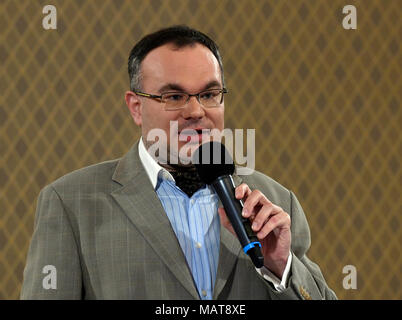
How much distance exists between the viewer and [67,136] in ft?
5.80

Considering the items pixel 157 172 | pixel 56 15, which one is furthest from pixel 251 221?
pixel 56 15

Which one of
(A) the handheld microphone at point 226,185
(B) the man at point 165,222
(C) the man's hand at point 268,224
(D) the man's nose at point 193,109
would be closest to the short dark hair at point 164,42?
(B) the man at point 165,222

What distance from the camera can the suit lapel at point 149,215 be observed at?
86 centimetres

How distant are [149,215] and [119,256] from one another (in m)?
0.08

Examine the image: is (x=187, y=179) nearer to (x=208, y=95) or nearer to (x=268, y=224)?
(x=208, y=95)

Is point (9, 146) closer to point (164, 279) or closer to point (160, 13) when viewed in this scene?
point (160, 13)

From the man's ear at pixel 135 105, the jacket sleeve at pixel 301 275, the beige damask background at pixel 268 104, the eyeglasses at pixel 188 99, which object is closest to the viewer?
the jacket sleeve at pixel 301 275

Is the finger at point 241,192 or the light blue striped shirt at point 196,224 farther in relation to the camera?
the light blue striped shirt at point 196,224

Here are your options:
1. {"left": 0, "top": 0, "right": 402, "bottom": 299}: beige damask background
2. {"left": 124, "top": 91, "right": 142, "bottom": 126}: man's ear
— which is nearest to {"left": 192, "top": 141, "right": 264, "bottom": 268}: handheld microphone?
{"left": 124, "top": 91, "right": 142, "bottom": 126}: man's ear

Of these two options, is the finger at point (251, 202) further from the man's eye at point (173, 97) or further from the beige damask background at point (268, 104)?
the beige damask background at point (268, 104)

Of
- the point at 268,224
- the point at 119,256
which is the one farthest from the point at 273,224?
the point at 119,256

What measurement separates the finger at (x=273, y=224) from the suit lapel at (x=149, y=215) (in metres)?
0.16

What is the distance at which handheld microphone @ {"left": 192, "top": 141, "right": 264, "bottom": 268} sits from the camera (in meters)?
0.73

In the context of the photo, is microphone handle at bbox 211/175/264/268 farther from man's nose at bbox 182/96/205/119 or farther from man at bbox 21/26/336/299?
man's nose at bbox 182/96/205/119
